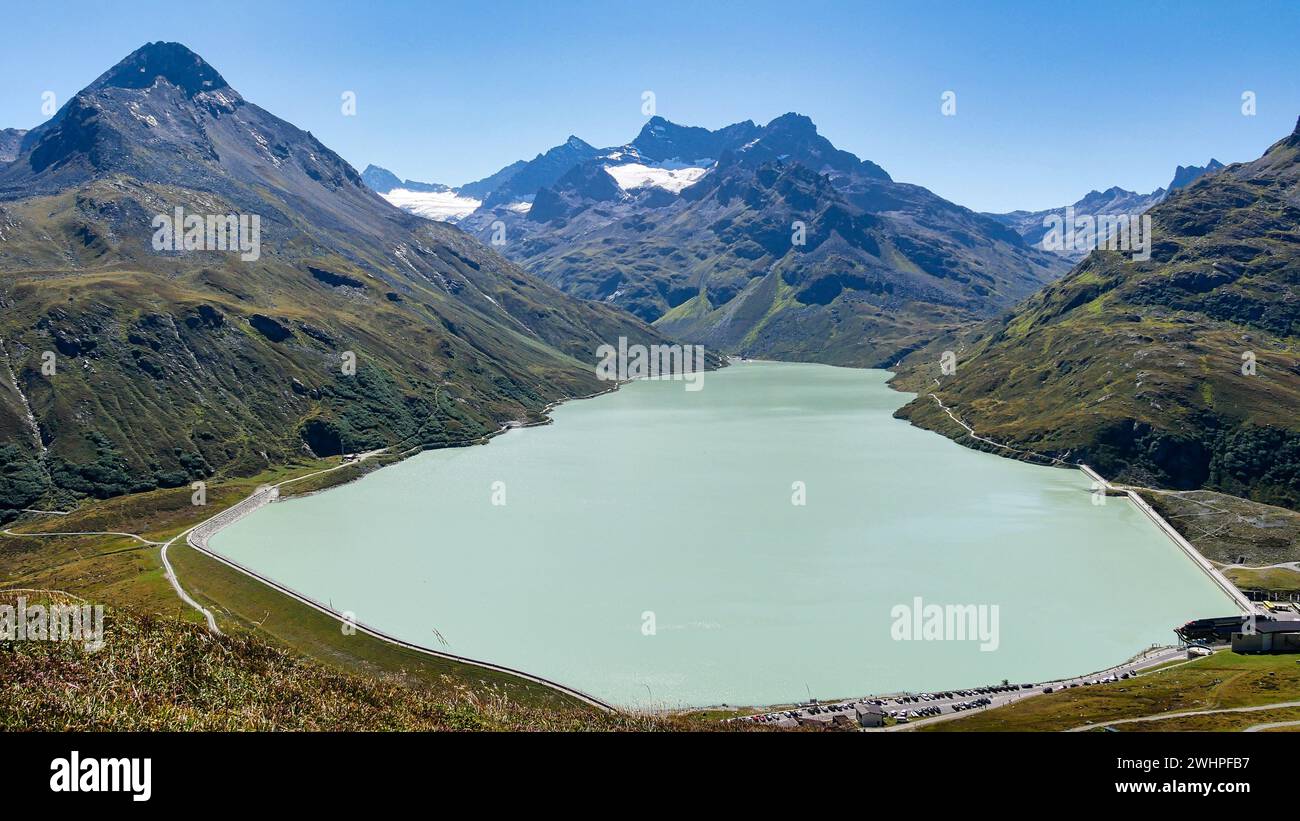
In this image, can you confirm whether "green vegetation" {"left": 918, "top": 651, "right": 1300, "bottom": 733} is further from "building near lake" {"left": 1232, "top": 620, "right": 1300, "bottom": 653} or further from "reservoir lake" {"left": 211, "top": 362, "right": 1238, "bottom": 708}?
"reservoir lake" {"left": 211, "top": 362, "right": 1238, "bottom": 708}

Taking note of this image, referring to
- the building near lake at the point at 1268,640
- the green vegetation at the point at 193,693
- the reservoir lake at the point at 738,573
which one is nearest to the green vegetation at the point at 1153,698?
the building near lake at the point at 1268,640

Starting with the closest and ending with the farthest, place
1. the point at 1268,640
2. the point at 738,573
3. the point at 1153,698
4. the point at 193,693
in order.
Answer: the point at 193,693, the point at 1153,698, the point at 1268,640, the point at 738,573

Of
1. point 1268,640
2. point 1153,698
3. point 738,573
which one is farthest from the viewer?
point 738,573

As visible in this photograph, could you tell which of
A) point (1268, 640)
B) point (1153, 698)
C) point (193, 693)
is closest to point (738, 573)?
point (1153, 698)

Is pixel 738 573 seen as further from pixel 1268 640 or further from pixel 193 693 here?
pixel 193 693

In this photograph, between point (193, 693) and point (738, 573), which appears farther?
point (738, 573)

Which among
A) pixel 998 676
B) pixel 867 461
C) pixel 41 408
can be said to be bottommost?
pixel 998 676
